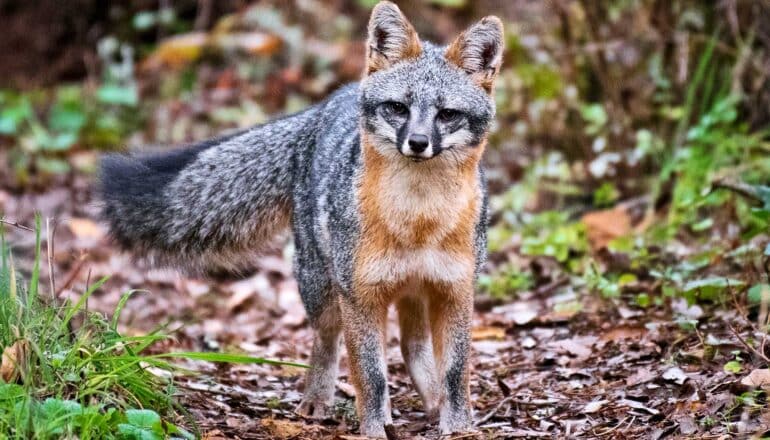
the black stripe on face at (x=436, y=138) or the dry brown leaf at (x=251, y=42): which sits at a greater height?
the dry brown leaf at (x=251, y=42)

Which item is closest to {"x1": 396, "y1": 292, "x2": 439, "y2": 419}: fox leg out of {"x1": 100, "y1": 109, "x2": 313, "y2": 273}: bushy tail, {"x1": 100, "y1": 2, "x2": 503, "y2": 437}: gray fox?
{"x1": 100, "y1": 2, "x2": 503, "y2": 437}: gray fox

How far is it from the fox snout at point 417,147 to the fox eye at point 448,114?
264 millimetres

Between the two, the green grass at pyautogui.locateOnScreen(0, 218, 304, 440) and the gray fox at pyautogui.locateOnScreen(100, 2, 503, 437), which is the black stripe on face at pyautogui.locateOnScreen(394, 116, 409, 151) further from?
the green grass at pyautogui.locateOnScreen(0, 218, 304, 440)

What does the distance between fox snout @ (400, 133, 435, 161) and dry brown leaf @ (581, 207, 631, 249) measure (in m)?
3.58

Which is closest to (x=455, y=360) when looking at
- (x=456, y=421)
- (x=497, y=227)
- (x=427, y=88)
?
(x=456, y=421)

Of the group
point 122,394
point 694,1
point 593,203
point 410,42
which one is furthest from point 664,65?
point 122,394

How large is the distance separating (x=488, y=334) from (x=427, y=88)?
2.54m

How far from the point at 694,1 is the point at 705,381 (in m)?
4.41

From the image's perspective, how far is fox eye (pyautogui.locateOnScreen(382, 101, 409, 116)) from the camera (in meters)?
4.82

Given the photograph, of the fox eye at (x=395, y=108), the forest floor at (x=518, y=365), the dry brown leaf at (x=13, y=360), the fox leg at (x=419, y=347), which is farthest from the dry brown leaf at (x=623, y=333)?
the dry brown leaf at (x=13, y=360)

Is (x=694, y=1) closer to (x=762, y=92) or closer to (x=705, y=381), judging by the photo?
(x=762, y=92)

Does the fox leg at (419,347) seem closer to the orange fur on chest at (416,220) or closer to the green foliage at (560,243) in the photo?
the orange fur on chest at (416,220)

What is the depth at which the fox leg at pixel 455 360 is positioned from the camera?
16.5 feet

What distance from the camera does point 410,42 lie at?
503cm
